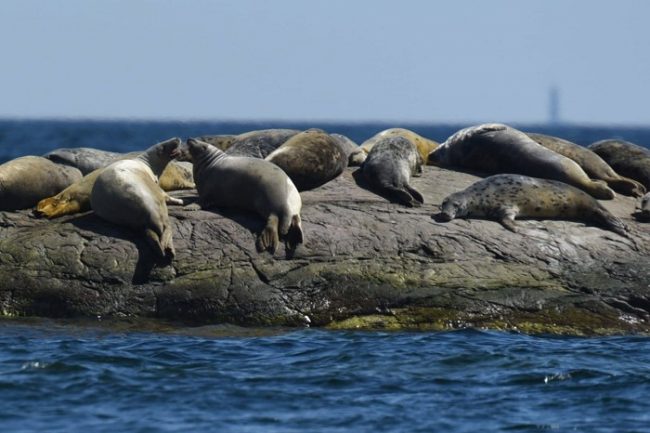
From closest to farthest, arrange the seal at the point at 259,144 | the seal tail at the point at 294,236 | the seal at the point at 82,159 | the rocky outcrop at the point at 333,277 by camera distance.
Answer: the rocky outcrop at the point at 333,277
the seal tail at the point at 294,236
the seal at the point at 82,159
the seal at the point at 259,144

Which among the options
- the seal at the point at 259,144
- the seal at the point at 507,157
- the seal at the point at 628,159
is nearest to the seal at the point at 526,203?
the seal at the point at 507,157

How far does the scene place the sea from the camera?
819cm

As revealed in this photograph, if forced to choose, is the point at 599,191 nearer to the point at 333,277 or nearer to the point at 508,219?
the point at 508,219

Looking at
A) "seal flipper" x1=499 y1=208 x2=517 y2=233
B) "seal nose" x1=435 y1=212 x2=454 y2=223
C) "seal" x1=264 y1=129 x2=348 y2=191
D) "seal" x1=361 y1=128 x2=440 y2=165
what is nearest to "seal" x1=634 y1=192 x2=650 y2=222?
"seal flipper" x1=499 y1=208 x2=517 y2=233

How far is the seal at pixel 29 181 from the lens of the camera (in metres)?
11.8

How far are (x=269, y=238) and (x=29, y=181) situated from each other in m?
2.33

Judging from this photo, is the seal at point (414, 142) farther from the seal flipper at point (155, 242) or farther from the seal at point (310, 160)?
the seal flipper at point (155, 242)

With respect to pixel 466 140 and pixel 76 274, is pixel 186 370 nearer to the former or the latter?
pixel 76 274

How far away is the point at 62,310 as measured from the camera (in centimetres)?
1079

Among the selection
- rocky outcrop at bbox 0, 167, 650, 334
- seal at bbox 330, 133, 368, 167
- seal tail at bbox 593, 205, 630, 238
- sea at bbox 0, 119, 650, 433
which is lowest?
sea at bbox 0, 119, 650, 433

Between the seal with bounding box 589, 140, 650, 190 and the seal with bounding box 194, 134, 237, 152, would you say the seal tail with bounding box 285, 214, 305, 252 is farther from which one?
the seal with bounding box 589, 140, 650, 190

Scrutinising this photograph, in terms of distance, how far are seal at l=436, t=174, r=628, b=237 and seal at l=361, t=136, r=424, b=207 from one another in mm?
442

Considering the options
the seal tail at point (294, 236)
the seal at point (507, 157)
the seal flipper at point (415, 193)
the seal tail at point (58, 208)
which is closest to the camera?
the seal tail at point (294, 236)

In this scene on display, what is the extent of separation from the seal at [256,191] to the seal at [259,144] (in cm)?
147
